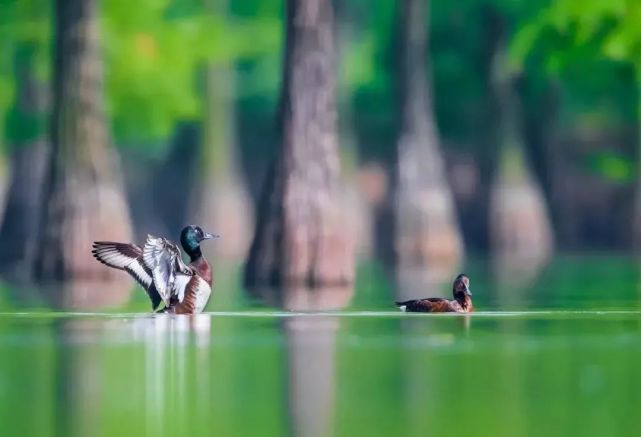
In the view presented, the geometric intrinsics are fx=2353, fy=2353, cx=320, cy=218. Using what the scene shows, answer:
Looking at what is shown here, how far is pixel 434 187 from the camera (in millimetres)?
41406

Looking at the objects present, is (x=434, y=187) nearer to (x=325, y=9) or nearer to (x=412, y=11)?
(x=412, y=11)

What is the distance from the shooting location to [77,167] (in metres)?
31.9

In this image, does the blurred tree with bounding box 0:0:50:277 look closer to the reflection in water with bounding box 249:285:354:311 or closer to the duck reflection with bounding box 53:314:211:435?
the reflection in water with bounding box 249:285:354:311

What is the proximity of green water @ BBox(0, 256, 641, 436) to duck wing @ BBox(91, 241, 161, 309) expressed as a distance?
0.38 m

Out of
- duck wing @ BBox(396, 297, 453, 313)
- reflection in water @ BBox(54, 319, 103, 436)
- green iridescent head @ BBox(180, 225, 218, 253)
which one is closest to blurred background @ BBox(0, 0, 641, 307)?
green iridescent head @ BBox(180, 225, 218, 253)

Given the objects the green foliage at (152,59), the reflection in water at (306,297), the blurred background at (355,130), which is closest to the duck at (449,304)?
the reflection in water at (306,297)

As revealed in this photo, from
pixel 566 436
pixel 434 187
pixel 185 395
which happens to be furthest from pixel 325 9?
pixel 566 436

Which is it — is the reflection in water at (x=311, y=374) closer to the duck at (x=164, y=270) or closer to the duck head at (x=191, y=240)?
the duck at (x=164, y=270)

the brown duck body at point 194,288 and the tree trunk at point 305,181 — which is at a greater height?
the tree trunk at point 305,181

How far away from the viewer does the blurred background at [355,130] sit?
3212cm

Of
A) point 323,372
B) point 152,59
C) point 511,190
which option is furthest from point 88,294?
point 511,190

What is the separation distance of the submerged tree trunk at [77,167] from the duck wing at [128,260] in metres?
10.1

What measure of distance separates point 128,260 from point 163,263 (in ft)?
1.31

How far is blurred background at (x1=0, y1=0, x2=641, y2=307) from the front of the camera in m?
32.1
